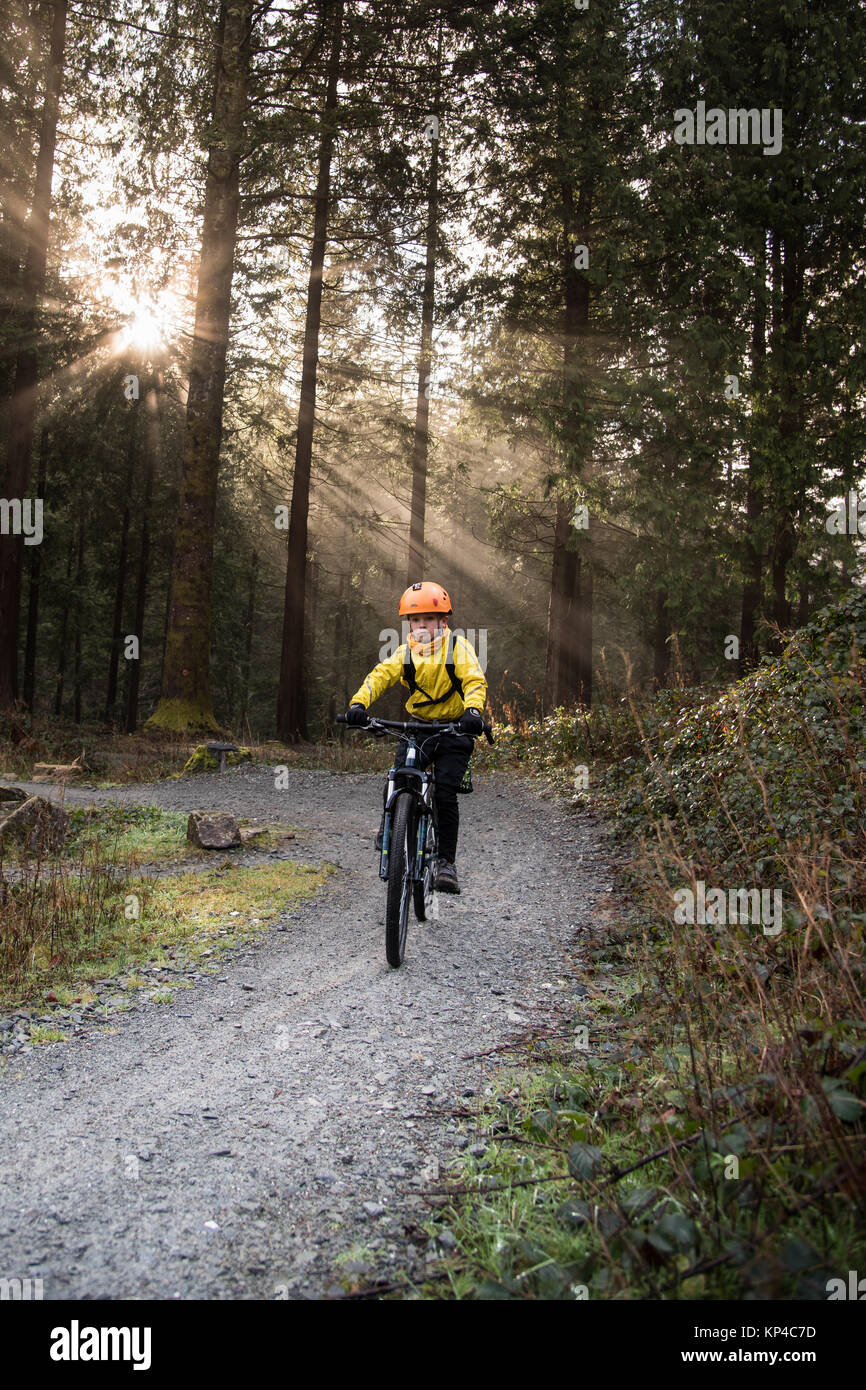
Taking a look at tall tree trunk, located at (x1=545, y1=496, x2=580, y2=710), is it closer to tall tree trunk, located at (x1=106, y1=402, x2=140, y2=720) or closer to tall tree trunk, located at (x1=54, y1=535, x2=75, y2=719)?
tall tree trunk, located at (x1=106, y1=402, x2=140, y2=720)

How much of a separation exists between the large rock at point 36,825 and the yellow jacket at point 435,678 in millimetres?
3810

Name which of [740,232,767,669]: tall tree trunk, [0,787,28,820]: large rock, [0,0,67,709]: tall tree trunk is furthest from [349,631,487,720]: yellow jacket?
[0,0,67,709]: tall tree trunk

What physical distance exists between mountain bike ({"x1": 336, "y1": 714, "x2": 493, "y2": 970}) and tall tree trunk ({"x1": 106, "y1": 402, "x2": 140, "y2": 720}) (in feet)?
69.0

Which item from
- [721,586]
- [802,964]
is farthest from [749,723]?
[721,586]

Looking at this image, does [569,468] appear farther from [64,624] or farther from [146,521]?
[64,624]

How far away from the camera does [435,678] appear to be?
6098mm

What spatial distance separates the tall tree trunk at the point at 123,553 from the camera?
961 inches

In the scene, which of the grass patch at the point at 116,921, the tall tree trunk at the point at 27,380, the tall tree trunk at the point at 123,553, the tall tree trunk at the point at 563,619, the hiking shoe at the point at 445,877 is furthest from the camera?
the tall tree trunk at the point at 123,553

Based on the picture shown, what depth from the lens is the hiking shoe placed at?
616 cm

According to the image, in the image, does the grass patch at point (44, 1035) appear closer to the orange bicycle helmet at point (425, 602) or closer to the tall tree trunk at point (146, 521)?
the orange bicycle helmet at point (425, 602)

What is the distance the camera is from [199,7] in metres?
13.7

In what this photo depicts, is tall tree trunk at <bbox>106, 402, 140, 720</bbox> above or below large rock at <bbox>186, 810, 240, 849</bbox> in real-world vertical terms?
above

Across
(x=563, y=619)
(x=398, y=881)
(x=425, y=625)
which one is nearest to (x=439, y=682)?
(x=425, y=625)

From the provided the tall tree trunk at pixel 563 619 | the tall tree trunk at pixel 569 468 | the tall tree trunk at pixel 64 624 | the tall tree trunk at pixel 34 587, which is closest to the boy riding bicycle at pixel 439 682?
the tall tree trunk at pixel 569 468
